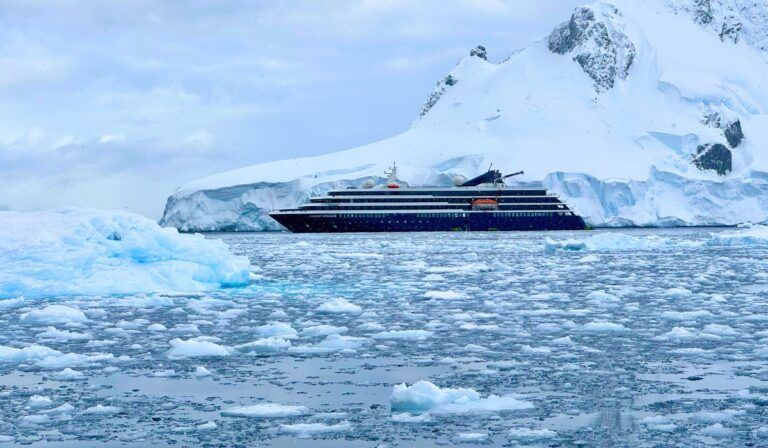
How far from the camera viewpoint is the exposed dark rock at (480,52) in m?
153

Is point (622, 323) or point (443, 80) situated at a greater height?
point (443, 80)

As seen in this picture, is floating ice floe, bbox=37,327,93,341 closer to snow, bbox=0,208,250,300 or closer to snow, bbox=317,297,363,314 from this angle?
snow, bbox=317,297,363,314

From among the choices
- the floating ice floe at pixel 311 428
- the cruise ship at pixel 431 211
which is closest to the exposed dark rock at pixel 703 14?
the cruise ship at pixel 431 211

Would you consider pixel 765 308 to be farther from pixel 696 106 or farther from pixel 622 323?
pixel 696 106

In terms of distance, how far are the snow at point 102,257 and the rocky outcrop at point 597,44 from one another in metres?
116

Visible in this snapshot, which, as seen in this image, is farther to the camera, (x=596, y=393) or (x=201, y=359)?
(x=201, y=359)

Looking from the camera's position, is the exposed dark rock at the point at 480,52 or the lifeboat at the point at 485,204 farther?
the exposed dark rock at the point at 480,52

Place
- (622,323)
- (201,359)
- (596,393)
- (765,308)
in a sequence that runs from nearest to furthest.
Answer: (596,393)
(201,359)
(622,323)
(765,308)

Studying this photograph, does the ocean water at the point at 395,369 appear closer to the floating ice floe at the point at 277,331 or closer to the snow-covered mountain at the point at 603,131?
the floating ice floe at the point at 277,331

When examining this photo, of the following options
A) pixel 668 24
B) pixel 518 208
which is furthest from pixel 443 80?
pixel 518 208

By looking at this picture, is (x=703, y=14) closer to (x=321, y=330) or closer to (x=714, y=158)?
(x=714, y=158)

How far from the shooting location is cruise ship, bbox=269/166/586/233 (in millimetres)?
91062

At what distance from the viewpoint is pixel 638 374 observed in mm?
10508

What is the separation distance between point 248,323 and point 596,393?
282 inches
